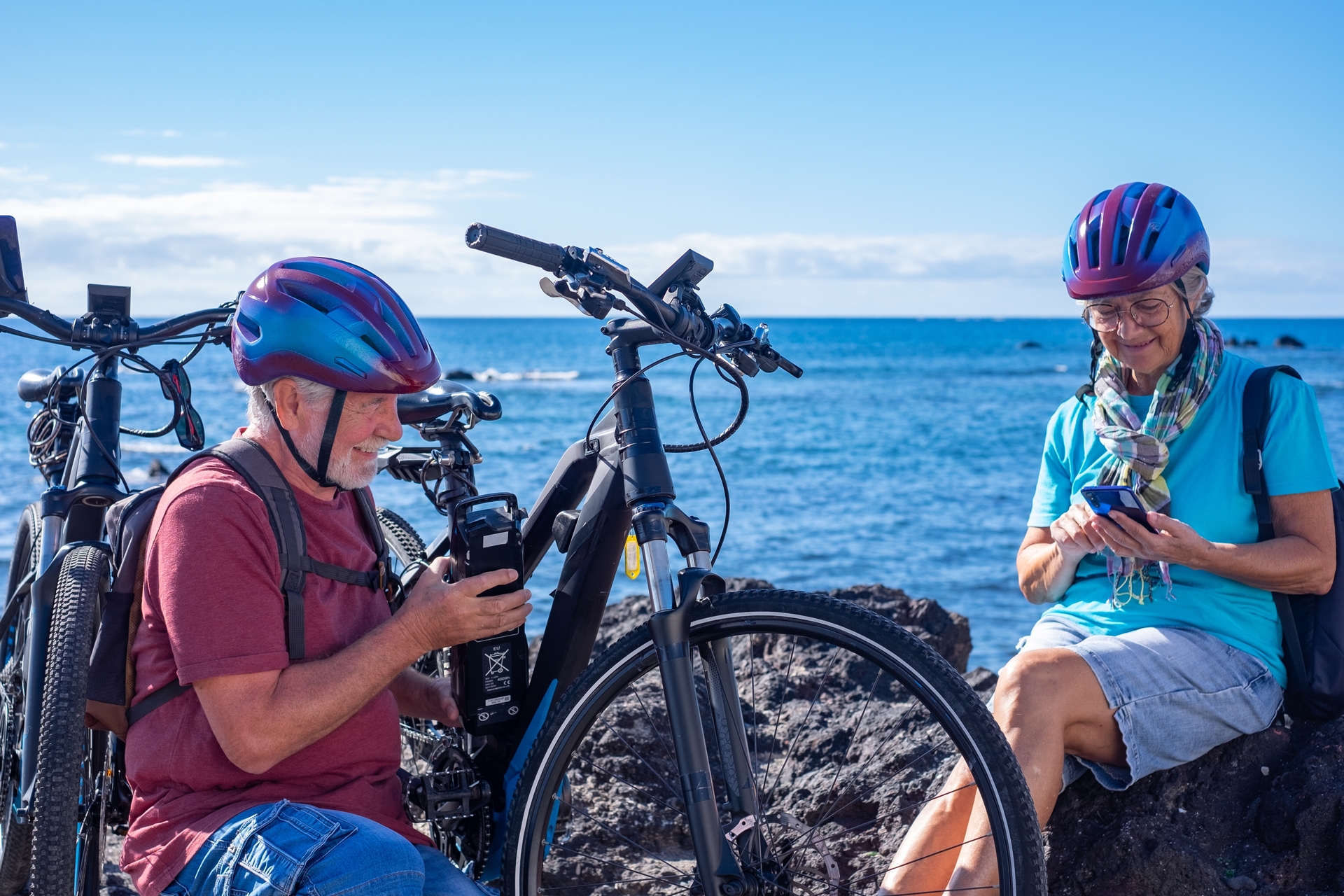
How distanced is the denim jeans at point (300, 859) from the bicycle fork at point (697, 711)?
0.58 m

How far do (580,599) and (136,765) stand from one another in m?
1.04

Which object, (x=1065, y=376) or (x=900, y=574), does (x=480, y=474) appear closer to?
(x=900, y=574)

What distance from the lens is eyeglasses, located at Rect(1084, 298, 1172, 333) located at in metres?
3.17

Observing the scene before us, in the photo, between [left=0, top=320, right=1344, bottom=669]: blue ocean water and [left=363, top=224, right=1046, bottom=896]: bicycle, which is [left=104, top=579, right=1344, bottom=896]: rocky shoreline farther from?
[left=0, top=320, right=1344, bottom=669]: blue ocean water

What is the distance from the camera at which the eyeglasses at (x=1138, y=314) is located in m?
3.17

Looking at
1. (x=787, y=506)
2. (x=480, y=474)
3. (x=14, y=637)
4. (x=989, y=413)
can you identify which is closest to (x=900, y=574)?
(x=787, y=506)

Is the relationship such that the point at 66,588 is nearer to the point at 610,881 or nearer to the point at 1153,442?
the point at 610,881

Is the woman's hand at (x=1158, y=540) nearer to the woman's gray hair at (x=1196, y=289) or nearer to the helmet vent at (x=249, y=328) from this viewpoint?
the woman's gray hair at (x=1196, y=289)

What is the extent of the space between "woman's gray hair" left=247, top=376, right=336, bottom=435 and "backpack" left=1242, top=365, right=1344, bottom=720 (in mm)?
2279

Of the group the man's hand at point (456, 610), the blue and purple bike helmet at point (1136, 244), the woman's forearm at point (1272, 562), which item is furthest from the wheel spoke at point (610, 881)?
the blue and purple bike helmet at point (1136, 244)

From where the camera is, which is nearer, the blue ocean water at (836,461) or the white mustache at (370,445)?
the white mustache at (370,445)

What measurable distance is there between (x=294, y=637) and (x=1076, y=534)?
6.50 ft

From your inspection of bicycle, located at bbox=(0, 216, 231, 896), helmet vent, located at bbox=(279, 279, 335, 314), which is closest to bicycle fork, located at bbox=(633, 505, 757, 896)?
helmet vent, located at bbox=(279, 279, 335, 314)

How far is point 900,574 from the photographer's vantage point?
1366cm
